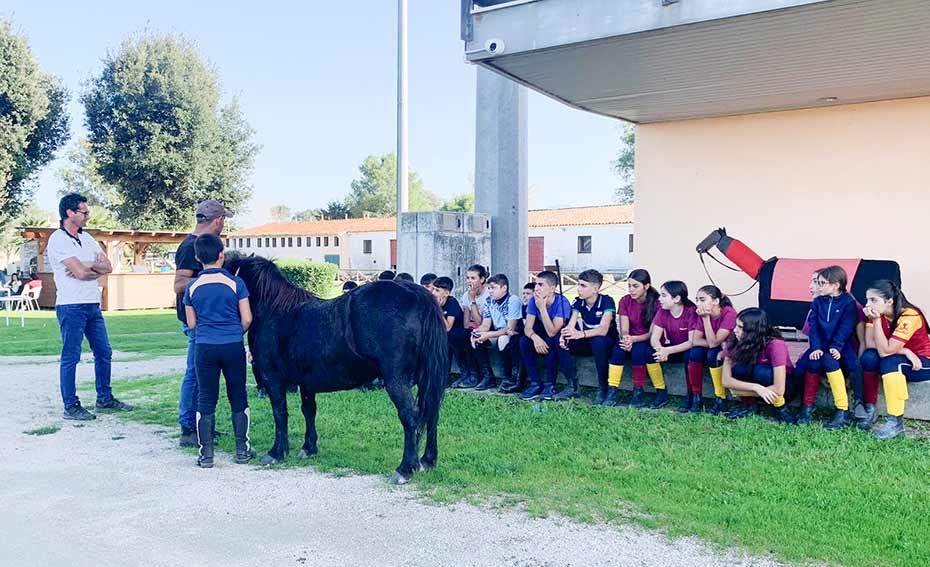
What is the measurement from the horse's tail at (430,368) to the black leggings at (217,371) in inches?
52.6

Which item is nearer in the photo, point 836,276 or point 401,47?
point 836,276

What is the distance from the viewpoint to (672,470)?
4.99 m

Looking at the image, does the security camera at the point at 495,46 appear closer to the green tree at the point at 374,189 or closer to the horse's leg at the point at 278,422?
the horse's leg at the point at 278,422

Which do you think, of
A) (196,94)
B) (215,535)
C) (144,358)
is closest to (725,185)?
(215,535)

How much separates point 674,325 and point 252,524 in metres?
4.39

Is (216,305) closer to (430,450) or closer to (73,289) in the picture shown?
(430,450)

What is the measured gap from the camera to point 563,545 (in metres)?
3.74

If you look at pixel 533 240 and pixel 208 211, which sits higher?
pixel 533 240

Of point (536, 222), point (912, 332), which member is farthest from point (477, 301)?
point (536, 222)

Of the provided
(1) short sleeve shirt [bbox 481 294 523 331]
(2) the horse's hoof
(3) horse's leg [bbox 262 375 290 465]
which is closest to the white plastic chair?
(1) short sleeve shirt [bbox 481 294 523 331]

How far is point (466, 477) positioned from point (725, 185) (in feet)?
19.6

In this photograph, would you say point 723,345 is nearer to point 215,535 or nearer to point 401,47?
point 215,535

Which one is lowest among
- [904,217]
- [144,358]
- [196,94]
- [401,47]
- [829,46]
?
[144,358]

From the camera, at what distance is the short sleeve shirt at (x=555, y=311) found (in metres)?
7.70
